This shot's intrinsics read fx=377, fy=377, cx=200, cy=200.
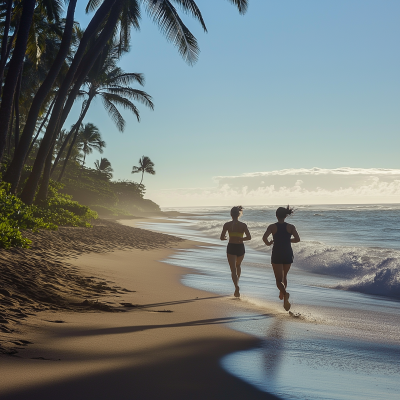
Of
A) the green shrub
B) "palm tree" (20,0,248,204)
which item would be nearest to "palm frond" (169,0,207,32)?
"palm tree" (20,0,248,204)

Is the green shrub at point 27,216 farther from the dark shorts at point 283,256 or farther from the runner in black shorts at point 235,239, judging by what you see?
the dark shorts at point 283,256

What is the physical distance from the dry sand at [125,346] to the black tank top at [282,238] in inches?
48.1

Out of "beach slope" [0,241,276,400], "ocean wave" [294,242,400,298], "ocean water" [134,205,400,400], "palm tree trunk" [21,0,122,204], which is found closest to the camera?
"beach slope" [0,241,276,400]

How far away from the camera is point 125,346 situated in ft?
11.4

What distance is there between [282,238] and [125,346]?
3182 mm

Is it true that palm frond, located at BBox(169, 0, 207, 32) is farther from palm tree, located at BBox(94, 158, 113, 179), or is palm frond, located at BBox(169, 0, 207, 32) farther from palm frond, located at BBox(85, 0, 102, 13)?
palm tree, located at BBox(94, 158, 113, 179)

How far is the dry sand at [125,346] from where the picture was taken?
253 centimetres

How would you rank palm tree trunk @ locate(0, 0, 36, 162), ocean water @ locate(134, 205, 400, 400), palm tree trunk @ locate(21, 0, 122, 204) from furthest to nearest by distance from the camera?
1. palm tree trunk @ locate(21, 0, 122, 204)
2. palm tree trunk @ locate(0, 0, 36, 162)
3. ocean water @ locate(134, 205, 400, 400)

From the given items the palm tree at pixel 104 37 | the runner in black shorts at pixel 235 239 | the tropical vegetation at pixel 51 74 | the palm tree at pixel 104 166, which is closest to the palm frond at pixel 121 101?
the tropical vegetation at pixel 51 74

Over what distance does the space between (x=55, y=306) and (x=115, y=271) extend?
344cm

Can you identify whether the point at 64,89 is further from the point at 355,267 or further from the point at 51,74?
the point at 355,267

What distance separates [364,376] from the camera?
10.5ft

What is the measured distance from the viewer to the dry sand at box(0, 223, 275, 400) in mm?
2529

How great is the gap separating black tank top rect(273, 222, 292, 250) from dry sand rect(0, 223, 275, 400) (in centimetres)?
122
